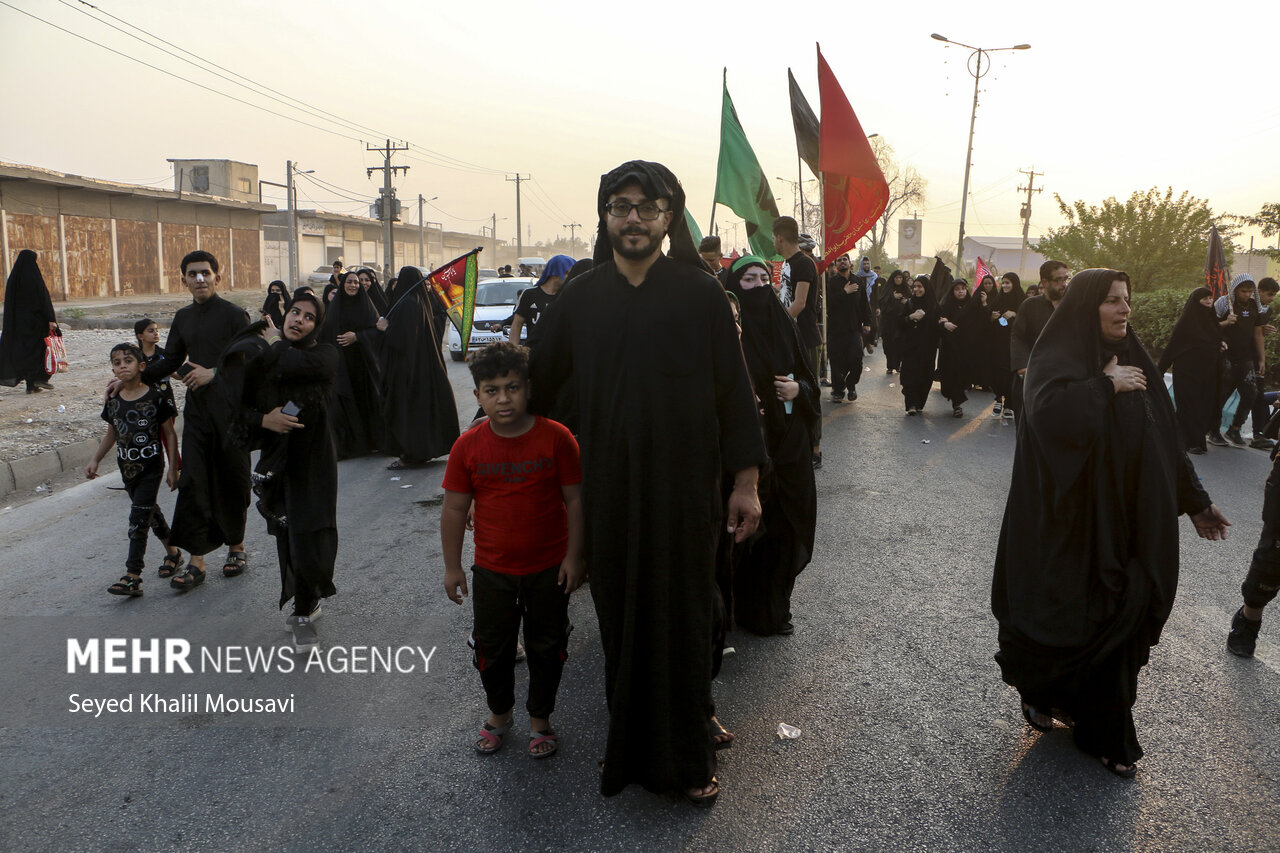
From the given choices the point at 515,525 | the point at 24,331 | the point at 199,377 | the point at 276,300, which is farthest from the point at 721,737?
the point at 24,331

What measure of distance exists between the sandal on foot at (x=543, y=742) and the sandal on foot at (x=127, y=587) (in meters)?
2.77

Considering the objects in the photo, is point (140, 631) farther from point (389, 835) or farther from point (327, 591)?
point (389, 835)

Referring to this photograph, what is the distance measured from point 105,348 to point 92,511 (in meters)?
12.7

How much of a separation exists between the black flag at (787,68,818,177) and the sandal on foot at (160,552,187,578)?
6.32m

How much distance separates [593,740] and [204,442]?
3025 mm

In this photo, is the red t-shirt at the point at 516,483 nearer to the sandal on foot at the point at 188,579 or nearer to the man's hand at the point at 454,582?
the man's hand at the point at 454,582

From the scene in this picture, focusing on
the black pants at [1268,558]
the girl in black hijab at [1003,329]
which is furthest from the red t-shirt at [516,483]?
the girl in black hijab at [1003,329]

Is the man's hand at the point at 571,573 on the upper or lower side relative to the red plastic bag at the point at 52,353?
upper

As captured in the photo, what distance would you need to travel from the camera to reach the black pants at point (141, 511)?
4.84 metres

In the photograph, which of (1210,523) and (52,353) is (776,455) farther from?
(52,353)

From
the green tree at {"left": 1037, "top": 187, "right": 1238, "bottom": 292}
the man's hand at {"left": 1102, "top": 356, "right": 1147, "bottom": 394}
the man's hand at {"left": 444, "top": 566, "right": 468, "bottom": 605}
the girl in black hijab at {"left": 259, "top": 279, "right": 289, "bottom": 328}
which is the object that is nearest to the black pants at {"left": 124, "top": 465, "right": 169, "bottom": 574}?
the man's hand at {"left": 444, "top": 566, "right": 468, "bottom": 605}

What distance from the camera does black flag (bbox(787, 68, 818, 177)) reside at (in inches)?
346

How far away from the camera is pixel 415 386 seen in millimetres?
8438

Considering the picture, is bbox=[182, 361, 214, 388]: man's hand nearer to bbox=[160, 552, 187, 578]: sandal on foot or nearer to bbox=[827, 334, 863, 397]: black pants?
bbox=[160, 552, 187, 578]: sandal on foot
